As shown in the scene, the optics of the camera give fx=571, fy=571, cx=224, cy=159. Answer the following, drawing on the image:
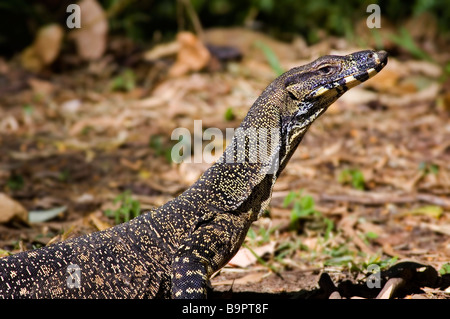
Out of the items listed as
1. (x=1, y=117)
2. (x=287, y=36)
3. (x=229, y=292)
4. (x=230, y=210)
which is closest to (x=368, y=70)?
(x=230, y=210)

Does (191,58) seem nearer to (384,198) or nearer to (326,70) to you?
(384,198)

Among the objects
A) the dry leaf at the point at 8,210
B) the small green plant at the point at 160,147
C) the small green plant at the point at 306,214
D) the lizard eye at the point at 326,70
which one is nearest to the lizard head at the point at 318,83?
the lizard eye at the point at 326,70

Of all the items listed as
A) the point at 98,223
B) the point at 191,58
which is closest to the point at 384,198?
the point at 98,223

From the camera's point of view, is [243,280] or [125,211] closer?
[243,280]

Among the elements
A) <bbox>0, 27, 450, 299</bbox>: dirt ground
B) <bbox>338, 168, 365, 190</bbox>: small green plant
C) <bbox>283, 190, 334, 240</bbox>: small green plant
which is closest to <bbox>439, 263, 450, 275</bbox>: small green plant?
<bbox>0, 27, 450, 299</bbox>: dirt ground

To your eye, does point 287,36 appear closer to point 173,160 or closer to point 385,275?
point 173,160

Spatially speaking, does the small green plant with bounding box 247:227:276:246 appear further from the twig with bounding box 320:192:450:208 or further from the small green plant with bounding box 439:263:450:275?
the small green plant with bounding box 439:263:450:275

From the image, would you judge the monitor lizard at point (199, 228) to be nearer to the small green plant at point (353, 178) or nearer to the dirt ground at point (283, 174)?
the dirt ground at point (283, 174)
